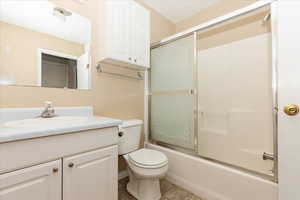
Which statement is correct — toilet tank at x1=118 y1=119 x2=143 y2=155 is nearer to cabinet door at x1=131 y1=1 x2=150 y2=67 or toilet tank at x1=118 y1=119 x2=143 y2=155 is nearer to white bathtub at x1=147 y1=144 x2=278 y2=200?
white bathtub at x1=147 y1=144 x2=278 y2=200

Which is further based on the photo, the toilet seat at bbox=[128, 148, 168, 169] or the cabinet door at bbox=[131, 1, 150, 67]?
the cabinet door at bbox=[131, 1, 150, 67]

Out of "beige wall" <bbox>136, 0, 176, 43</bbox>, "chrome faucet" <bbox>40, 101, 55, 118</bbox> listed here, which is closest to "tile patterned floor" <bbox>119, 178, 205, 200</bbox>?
"chrome faucet" <bbox>40, 101, 55, 118</bbox>

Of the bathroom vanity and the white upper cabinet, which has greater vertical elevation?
the white upper cabinet

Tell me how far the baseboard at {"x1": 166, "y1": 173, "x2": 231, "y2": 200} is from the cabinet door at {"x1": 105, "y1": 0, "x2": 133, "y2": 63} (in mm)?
1403

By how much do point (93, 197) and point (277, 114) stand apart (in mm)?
1359

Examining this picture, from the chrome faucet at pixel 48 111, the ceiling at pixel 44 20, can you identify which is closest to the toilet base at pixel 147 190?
the chrome faucet at pixel 48 111

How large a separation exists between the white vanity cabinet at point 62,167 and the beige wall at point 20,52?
0.67 meters

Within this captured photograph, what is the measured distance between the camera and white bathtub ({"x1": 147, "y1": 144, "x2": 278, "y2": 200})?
3.60ft

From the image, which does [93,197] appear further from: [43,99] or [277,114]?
[277,114]

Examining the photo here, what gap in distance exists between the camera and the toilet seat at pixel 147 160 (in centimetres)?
123

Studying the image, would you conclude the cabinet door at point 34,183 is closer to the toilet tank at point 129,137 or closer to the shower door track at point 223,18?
the toilet tank at point 129,137

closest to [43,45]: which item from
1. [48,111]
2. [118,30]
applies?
[48,111]

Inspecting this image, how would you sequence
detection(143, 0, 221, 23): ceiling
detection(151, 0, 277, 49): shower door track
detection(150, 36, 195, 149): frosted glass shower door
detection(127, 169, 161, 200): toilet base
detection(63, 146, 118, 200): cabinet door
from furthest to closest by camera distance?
detection(143, 0, 221, 23): ceiling, detection(150, 36, 195, 149): frosted glass shower door, detection(127, 169, 161, 200): toilet base, detection(151, 0, 277, 49): shower door track, detection(63, 146, 118, 200): cabinet door

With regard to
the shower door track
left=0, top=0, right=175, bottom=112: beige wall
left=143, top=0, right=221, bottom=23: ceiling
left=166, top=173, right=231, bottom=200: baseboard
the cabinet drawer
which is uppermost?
left=143, top=0, right=221, bottom=23: ceiling
